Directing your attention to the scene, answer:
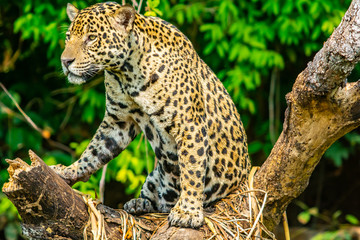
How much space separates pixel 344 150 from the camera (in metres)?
8.25

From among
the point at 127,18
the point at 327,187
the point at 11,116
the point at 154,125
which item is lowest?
the point at 327,187

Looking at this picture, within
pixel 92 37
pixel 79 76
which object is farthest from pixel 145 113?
pixel 92 37

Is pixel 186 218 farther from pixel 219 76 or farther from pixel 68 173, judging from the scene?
pixel 219 76

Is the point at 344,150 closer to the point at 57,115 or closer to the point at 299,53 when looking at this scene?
the point at 299,53

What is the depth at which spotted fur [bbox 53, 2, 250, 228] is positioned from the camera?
4090 millimetres

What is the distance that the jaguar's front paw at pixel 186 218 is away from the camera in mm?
4230

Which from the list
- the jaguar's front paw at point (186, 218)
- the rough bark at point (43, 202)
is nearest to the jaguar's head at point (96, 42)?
the rough bark at point (43, 202)

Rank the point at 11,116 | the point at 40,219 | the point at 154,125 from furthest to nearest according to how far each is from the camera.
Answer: the point at 11,116 → the point at 154,125 → the point at 40,219

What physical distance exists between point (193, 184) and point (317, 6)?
3.99 metres

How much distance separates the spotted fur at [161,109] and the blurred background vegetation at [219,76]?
6.86 ft

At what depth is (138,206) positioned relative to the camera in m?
4.79

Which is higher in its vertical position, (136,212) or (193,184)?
(193,184)

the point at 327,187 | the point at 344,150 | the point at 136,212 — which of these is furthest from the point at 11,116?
the point at 327,187

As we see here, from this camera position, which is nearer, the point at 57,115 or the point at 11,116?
the point at 11,116
